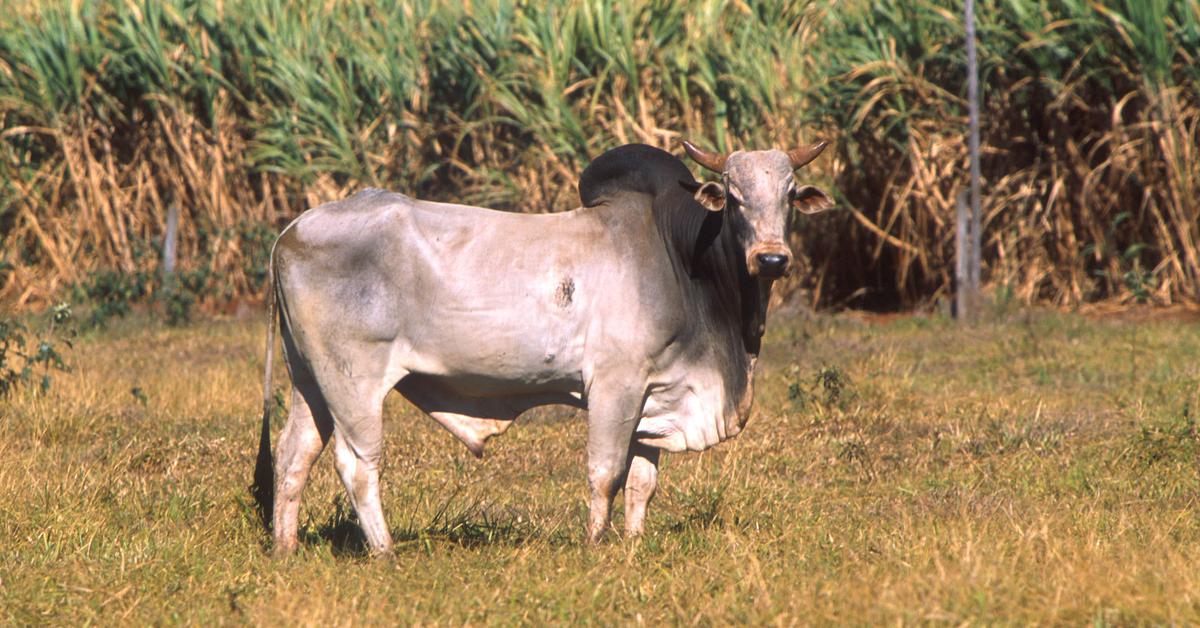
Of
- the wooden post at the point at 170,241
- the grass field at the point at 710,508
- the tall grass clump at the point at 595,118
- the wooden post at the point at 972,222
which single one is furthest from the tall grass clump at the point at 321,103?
the grass field at the point at 710,508

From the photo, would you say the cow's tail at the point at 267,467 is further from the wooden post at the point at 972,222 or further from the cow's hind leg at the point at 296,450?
the wooden post at the point at 972,222

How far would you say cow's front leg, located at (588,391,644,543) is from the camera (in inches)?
201

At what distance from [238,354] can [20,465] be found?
12.8 ft

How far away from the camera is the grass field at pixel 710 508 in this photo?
14.5 ft

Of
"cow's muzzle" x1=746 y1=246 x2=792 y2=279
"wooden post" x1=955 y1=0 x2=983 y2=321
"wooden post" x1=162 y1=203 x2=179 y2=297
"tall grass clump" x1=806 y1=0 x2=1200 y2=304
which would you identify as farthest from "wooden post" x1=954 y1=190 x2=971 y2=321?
"cow's muzzle" x1=746 y1=246 x2=792 y2=279

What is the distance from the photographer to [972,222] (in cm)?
1138

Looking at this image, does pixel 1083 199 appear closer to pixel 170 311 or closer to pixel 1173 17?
pixel 1173 17

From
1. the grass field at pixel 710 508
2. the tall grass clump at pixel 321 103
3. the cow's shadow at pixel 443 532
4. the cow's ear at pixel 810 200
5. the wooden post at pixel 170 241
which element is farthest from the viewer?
the wooden post at pixel 170 241

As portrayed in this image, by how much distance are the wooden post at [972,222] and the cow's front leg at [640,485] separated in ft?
20.6

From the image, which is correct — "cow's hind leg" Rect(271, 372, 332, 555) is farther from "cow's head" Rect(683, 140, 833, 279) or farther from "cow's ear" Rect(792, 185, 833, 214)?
"cow's ear" Rect(792, 185, 833, 214)

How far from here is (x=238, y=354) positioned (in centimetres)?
1018

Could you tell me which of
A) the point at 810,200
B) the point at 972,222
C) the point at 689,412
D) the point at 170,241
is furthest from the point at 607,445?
the point at 170,241

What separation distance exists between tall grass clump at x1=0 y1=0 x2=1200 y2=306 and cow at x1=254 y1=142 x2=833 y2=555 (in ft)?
21.6

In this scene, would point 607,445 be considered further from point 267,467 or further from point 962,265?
point 962,265
